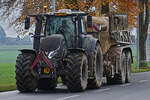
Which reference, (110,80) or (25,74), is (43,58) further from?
(110,80)

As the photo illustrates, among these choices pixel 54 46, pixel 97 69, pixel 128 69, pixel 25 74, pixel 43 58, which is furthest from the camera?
pixel 128 69

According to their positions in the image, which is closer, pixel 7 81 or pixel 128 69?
pixel 128 69

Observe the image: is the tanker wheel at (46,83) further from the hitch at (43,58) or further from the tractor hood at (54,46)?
→ the hitch at (43,58)

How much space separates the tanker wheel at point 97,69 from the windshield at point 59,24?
1239mm

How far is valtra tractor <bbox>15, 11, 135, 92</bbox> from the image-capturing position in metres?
17.8

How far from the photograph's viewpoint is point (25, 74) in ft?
57.9

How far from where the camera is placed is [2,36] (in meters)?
74.8

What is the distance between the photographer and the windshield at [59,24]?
64.8 feet

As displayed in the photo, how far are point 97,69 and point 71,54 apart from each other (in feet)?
8.47

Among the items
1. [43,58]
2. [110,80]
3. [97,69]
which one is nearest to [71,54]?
[43,58]

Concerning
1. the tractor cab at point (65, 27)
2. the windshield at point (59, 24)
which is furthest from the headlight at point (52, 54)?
the windshield at point (59, 24)

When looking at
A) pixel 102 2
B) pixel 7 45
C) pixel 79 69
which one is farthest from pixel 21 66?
pixel 7 45

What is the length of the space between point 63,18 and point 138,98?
5.21 meters

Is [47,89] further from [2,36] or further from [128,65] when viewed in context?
[2,36]
